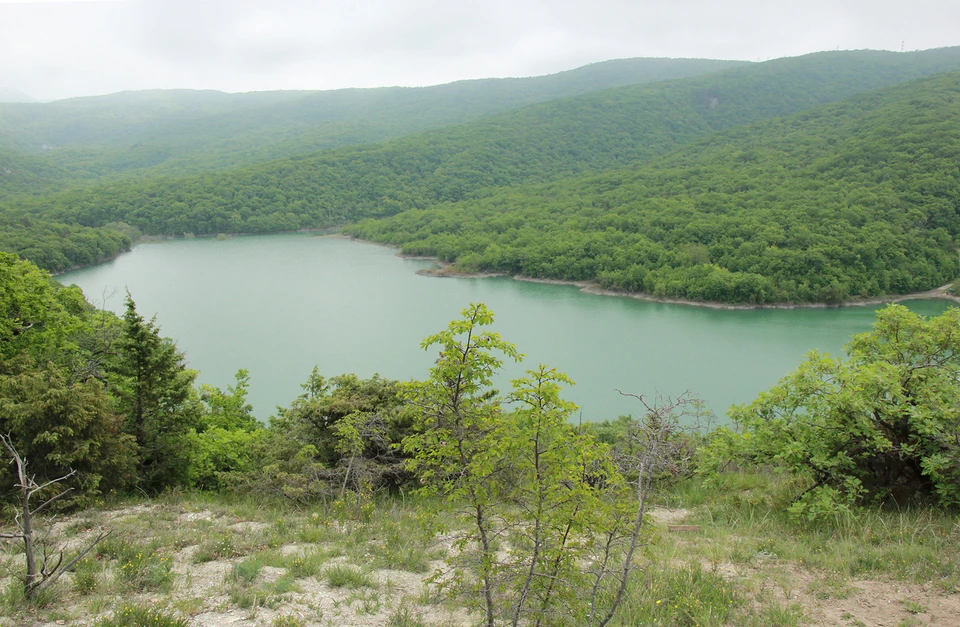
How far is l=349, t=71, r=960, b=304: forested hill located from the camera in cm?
3416

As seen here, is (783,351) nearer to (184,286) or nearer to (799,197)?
(799,197)

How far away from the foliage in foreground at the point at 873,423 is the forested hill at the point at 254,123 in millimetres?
96106

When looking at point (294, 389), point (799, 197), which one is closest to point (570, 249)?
point (799, 197)

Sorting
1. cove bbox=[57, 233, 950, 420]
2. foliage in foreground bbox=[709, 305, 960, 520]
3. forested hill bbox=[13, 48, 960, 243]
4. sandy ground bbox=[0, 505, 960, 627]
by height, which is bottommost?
cove bbox=[57, 233, 950, 420]

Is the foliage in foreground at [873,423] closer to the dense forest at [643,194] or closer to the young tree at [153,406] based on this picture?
the young tree at [153,406]

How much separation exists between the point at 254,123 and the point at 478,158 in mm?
88692

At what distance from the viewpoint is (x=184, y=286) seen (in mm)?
38094

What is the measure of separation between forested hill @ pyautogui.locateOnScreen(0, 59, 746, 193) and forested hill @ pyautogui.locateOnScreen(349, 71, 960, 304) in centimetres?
6261

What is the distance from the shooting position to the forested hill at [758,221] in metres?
34.2

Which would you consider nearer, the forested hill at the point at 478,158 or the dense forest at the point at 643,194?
the dense forest at the point at 643,194

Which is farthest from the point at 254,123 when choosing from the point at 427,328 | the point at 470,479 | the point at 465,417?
the point at 470,479

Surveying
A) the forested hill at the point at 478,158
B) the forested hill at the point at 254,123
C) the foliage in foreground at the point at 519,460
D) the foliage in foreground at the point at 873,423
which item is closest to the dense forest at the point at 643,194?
the forested hill at the point at 478,158

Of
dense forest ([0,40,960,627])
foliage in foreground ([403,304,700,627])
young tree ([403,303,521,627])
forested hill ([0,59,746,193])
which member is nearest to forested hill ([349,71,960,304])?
dense forest ([0,40,960,627])

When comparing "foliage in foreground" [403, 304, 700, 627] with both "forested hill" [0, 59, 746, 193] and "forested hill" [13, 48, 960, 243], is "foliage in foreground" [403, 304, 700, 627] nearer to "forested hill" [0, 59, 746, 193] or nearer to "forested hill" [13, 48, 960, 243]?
"forested hill" [13, 48, 960, 243]
